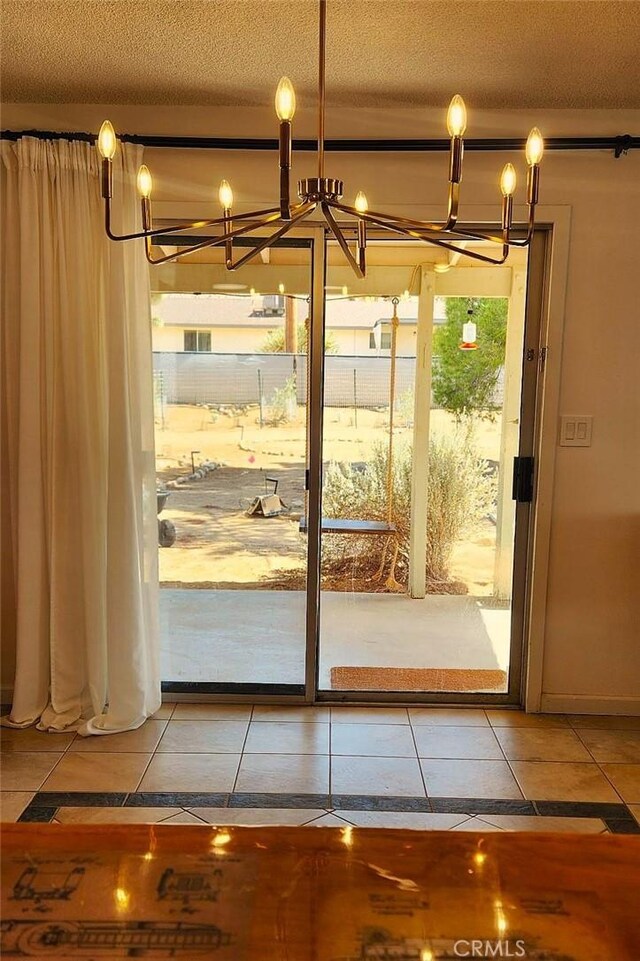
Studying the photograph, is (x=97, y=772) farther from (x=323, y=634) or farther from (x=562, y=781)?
(x=562, y=781)

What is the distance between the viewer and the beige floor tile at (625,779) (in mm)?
2529

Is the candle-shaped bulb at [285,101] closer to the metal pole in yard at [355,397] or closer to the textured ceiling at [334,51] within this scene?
the textured ceiling at [334,51]

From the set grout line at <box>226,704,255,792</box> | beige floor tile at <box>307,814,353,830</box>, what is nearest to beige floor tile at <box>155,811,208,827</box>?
grout line at <box>226,704,255,792</box>

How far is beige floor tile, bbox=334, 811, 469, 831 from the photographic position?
233 cm

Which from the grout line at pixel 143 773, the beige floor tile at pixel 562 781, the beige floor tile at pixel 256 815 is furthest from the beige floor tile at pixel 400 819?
the grout line at pixel 143 773

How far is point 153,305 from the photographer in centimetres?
304

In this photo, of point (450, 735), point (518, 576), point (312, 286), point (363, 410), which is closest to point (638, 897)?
point (450, 735)

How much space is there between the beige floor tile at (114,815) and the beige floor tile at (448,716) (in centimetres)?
118

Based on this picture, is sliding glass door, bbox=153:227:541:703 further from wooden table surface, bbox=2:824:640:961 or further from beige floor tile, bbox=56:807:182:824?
wooden table surface, bbox=2:824:640:961

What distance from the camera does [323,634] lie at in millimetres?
3287

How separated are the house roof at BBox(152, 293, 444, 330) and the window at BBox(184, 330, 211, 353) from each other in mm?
31

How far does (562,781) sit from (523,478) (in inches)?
49.4

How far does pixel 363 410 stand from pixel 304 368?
33 centimetres

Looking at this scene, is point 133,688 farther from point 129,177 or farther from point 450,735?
point 129,177
